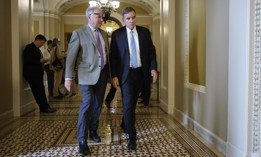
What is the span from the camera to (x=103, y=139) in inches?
168

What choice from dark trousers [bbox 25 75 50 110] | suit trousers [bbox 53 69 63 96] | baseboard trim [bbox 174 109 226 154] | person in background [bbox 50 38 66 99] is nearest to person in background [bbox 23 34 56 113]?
dark trousers [bbox 25 75 50 110]

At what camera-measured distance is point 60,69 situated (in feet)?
28.9

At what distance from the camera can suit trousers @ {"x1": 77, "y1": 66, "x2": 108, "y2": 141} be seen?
359 cm

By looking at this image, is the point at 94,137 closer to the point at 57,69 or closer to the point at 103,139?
the point at 103,139

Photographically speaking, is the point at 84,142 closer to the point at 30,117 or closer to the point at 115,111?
the point at 30,117

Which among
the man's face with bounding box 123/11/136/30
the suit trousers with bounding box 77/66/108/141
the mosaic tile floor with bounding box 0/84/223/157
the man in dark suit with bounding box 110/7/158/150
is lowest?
the mosaic tile floor with bounding box 0/84/223/157

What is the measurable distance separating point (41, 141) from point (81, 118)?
34.6 inches

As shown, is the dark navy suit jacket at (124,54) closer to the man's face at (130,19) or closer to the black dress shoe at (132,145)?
the man's face at (130,19)

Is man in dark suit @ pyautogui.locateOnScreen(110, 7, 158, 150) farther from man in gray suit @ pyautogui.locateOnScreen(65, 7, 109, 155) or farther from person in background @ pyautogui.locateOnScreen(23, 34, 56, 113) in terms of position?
person in background @ pyautogui.locateOnScreen(23, 34, 56, 113)

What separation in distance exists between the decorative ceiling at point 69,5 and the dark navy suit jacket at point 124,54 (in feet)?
35.2

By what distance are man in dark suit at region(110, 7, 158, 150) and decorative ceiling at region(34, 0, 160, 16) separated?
35.4 ft

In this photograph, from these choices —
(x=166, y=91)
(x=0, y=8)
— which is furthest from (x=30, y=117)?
(x=166, y=91)

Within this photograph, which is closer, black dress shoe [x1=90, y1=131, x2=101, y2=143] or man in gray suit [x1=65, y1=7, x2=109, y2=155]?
man in gray suit [x1=65, y1=7, x2=109, y2=155]

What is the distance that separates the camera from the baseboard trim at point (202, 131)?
12.1 ft
